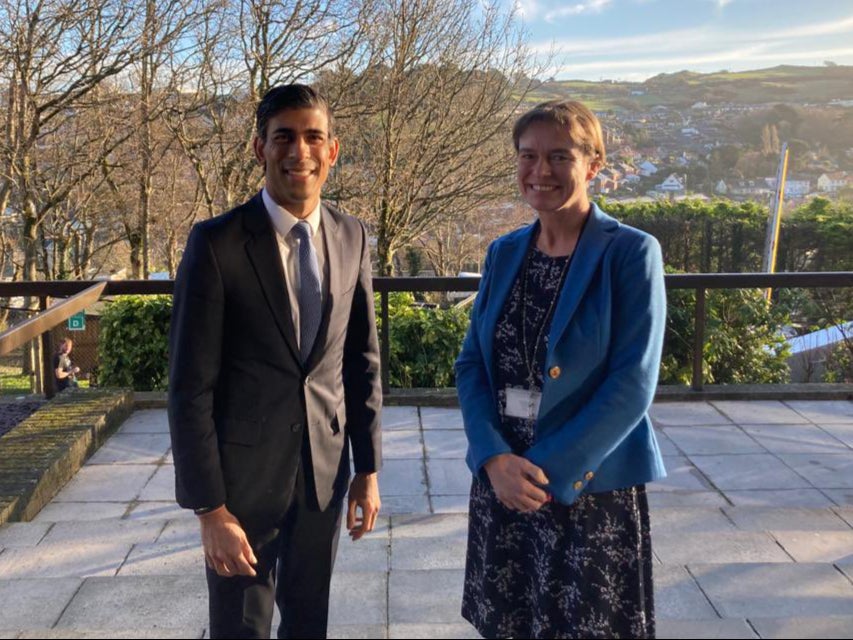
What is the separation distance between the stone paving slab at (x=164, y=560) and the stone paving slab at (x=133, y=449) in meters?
1.30

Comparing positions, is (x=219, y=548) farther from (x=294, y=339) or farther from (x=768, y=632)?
(x=768, y=632)

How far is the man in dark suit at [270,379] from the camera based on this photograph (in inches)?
61.6

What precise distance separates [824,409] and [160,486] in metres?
4.16

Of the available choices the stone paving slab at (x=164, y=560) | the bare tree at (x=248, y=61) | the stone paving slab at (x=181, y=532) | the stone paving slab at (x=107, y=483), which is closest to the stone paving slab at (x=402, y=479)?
the stone paving slab at (x=181, y=532)

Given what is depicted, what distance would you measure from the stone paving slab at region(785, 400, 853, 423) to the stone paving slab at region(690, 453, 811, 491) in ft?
3.02

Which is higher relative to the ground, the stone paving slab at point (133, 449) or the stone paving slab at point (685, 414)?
the stone paving slab at point (685, 414)

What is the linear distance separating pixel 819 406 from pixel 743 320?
1.43 metres

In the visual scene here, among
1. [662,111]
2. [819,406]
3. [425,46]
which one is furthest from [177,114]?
[662,111]

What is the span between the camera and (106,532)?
3.25 metres

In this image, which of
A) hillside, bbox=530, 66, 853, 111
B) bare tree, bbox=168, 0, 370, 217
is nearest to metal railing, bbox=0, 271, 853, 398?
bare tree, bbox=168, 0, 370, 217

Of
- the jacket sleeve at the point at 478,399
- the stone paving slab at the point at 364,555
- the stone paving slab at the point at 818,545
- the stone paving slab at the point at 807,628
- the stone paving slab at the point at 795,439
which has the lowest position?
the stone paving slab at the point at 795,439

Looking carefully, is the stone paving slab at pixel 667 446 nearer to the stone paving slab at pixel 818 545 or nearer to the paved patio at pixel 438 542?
the paved patio at pixel 438 542

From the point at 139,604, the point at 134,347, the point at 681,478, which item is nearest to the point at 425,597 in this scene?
the point at 139,604

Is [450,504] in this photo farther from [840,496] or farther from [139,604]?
[840,496]
